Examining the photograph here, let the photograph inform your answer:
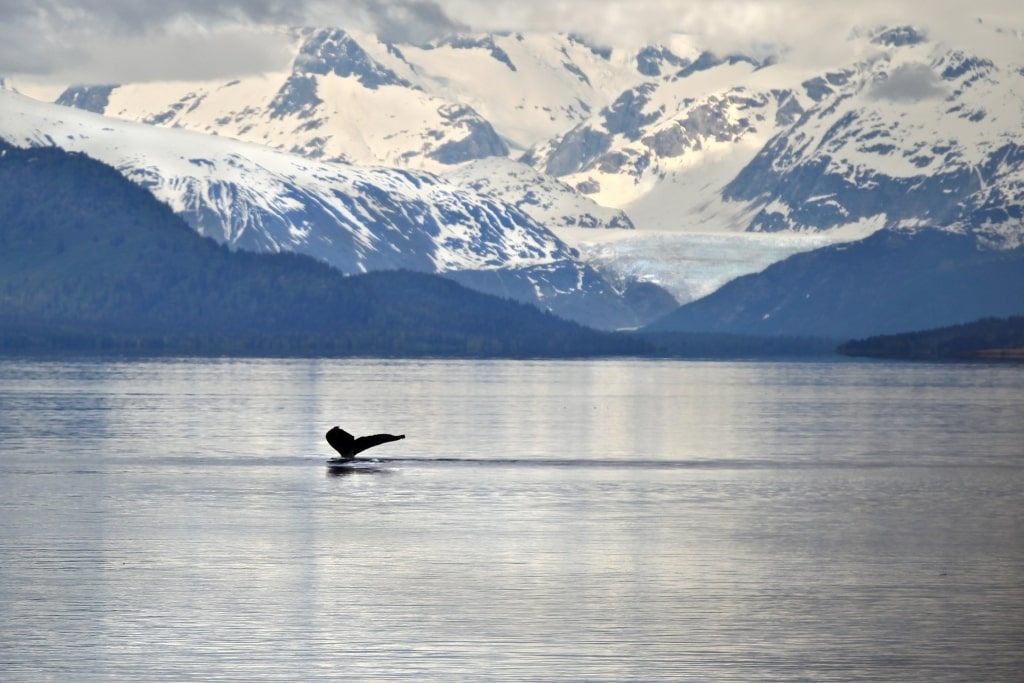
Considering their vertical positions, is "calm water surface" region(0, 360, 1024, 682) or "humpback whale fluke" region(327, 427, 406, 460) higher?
"humpback whale fluke" region(327, 427, 406, 460)

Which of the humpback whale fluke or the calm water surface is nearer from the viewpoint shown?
the calm water surface

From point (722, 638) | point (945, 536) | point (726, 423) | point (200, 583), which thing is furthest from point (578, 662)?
point (726, 423)

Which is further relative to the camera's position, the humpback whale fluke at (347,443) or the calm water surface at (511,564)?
the humpback whale fluke at (347,443)

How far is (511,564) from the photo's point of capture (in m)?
71.0

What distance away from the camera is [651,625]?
58.8m

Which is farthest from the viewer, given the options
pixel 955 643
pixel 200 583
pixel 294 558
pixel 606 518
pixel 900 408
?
pixel 900 408

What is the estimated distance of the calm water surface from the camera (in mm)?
54188

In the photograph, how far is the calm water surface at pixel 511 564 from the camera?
5419cm

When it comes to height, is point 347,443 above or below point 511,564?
above

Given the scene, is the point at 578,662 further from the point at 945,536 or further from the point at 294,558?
A: the point at 945,536

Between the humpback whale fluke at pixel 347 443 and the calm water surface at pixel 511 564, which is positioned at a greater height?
the humpback whale fluke at pixel 347 443

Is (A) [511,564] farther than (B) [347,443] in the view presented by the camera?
No

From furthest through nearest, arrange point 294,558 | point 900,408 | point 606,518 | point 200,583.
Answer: point 900,408
point 606,518
point 294,558
point 200,583

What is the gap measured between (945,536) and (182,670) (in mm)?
36712
